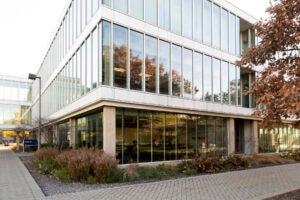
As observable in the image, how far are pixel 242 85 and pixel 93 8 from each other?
15.8 meters

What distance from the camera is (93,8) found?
1777 centimetres

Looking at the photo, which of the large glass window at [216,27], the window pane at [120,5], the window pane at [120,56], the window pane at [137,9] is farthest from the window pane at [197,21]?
the window pane at [120,56]

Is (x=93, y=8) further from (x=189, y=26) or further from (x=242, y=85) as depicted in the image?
(x=242, y=85)

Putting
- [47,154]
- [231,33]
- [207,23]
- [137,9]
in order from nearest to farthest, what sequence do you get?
[137,9], [47,154], [207,23], [231,33]

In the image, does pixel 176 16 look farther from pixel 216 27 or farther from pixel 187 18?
pixel 216 27

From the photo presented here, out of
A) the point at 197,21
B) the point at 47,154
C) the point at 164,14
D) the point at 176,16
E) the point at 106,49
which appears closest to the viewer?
the point at 106,49

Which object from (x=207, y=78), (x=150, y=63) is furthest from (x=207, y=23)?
(x=150, y=63)

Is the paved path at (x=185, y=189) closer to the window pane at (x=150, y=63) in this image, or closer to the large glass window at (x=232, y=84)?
the window pane at (x=150, y=63)

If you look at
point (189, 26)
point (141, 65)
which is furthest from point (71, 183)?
point (189, 26)

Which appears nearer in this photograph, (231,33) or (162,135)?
(162,135)

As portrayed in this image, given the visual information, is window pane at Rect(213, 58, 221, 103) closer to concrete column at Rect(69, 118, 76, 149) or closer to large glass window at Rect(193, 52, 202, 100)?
large glass window at Rect(193, 52, 202, 100)

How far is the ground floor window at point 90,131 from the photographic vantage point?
58.2 feet

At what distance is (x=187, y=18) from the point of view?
21328 mm

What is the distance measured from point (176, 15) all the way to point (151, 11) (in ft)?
7.97
